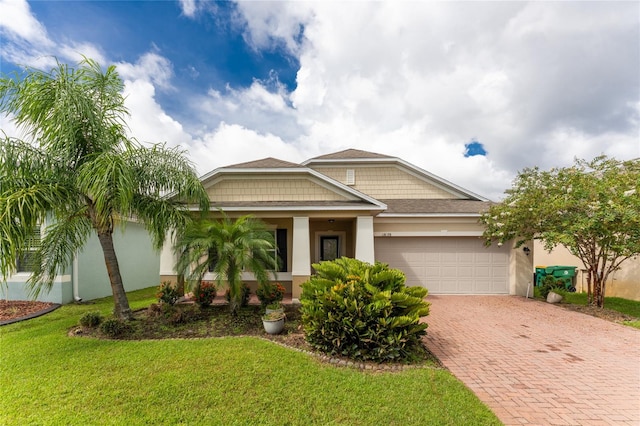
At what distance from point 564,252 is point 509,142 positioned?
270 inches

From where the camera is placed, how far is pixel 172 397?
3838 mm

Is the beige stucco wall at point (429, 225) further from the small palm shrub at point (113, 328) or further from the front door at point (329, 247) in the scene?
the small palm shrub at point (113, 328)

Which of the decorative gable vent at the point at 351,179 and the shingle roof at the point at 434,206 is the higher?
the decorative gable vent at the point at 351,179

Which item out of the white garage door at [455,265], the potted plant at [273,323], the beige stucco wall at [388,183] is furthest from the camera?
the beige stucco wall at [388,183]

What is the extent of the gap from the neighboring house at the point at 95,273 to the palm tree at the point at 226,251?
184 cm

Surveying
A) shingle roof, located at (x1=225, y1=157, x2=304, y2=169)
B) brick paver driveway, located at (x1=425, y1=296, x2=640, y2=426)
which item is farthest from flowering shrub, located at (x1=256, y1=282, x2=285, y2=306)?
shingle roof, located at (x1=225, y1=157, x2=304, y2=169)

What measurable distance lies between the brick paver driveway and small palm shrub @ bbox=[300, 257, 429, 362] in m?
1.11

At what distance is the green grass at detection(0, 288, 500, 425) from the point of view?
11.4 feet

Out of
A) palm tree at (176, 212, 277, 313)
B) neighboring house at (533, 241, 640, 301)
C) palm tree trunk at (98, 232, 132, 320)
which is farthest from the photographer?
neighboring house at (533, 241, 640, 301)

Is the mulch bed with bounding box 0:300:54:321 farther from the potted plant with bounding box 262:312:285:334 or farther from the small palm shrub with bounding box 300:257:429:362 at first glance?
the small palm shrub with bounding box 300:257:429:362

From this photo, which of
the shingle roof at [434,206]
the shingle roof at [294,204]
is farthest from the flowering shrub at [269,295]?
the shingle roof at [434,206]

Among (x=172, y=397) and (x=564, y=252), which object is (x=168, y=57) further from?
(x=564, y=252)

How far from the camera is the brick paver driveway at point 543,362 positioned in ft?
12.4

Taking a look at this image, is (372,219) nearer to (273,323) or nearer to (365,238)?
(365,238)
